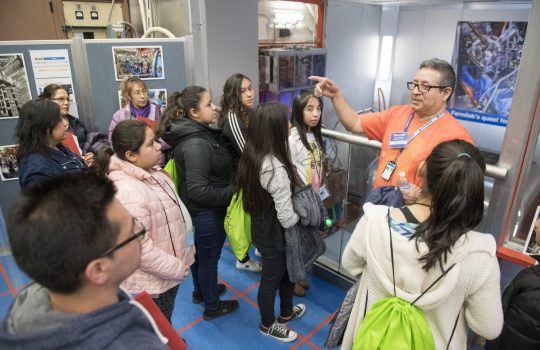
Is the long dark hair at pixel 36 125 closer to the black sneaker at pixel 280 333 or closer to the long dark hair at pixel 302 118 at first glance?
the long dark hair at pixel 302 118

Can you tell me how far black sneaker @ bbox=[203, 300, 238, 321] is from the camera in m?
2.62

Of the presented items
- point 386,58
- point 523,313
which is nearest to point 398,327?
point 523,313

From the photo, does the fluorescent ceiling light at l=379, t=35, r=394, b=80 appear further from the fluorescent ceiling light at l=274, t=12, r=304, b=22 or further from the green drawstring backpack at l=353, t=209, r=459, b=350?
the green drawstring backpack at l=353, t=209, r=459, b=350

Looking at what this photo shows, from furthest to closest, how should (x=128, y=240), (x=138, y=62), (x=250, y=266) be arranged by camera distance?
(x=138, y=62)
(x=250, y=266)
(x=128, y=240)

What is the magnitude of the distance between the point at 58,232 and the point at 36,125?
150 cm

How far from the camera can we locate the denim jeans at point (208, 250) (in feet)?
7.52

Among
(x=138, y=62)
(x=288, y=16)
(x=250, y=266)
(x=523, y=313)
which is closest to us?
(x=523, y=313)

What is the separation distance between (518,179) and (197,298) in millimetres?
2255

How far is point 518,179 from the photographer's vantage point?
6.05 ft

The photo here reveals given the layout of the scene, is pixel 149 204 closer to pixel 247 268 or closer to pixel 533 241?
pixel 247 268

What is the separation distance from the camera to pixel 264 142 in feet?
6.23

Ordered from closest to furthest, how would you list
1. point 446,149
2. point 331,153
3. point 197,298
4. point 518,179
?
point 446,149, point 518,179, point 197,298, point 331,153

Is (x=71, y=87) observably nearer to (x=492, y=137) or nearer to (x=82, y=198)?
(x=82, y=198)

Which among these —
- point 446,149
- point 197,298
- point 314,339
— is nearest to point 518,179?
point 446,149
